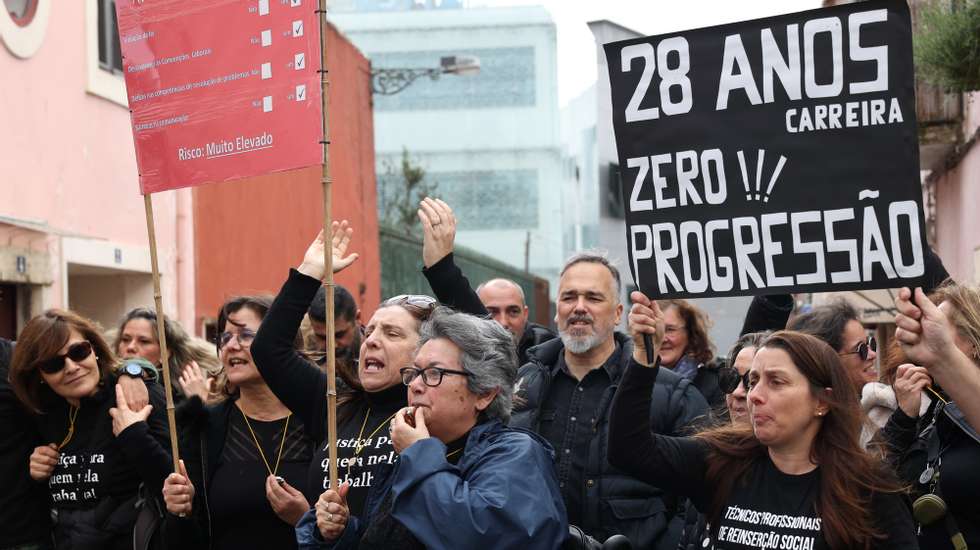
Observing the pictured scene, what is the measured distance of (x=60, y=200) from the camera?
43.6ft

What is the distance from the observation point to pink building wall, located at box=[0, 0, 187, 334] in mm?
12438

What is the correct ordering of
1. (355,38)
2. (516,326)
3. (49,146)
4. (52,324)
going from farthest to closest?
(355,38)
(49,146)
(516,326)
(52,324)

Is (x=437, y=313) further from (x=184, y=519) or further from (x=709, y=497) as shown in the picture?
(x=184, y=519)

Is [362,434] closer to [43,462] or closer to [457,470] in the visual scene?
[457,470]

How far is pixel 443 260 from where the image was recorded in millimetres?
5562

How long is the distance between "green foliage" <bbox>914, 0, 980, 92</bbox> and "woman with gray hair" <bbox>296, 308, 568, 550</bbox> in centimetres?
656

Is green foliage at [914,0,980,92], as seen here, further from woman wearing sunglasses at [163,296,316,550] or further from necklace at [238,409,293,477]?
necklace at [238,409,293,477]

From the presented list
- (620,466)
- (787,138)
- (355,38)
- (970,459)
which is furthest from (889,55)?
(355,38)

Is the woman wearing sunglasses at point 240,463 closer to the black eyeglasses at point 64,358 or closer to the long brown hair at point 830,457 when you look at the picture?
the black eyeglasses at point 64,358

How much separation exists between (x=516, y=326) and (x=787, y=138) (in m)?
3.42

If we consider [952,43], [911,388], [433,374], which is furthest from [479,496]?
[952,43]

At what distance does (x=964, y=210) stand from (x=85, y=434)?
35.0 ft

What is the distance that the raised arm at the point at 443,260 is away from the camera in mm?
5531

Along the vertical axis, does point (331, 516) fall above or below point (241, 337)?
below
